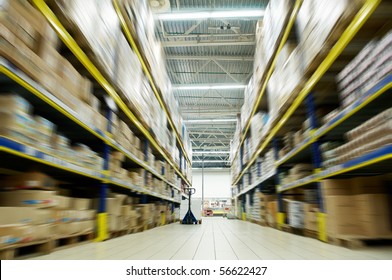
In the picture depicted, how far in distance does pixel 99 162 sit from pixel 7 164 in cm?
98

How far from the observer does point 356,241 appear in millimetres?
2199

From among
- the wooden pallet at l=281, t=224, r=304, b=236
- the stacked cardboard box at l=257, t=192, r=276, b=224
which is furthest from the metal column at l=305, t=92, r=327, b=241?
the stacked cardboard box at l=257, t=192, r=276, b=224

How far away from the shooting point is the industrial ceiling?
677 centimetres

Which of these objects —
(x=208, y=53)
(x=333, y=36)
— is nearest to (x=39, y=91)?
(x=333, y=36)

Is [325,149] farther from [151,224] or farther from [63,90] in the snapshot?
[151,224]

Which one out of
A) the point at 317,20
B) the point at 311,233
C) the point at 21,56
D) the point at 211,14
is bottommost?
the point at 311,233

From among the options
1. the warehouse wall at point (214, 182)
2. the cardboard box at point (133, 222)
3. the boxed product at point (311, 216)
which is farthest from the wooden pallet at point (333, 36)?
the warehouse wall at point (214, 182)

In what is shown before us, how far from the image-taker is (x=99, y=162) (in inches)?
120

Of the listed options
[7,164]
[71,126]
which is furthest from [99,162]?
[7,164]

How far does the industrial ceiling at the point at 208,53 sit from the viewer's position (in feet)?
22.2

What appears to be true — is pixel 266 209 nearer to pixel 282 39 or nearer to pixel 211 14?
pixel 282 39

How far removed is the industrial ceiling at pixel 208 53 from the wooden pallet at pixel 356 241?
555 centimetres

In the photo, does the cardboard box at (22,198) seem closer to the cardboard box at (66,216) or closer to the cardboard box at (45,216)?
the cardboard box at (45,216)

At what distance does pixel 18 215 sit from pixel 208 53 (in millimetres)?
8290
